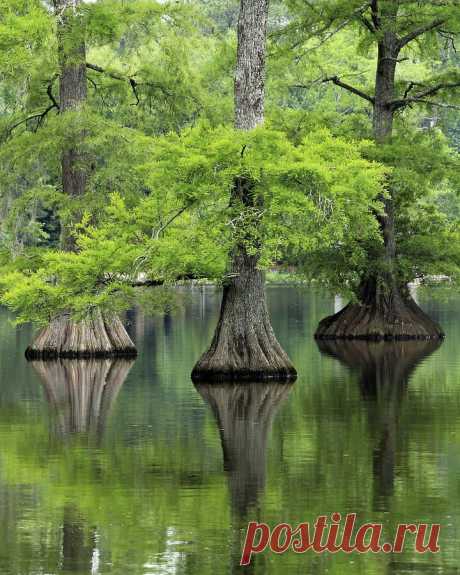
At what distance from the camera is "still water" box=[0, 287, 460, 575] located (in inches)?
393

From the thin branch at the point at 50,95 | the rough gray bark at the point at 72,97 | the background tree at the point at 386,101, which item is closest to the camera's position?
the rough gray bark at the point at 72,97

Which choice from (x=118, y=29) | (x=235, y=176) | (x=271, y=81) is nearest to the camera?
(x=235, y=176)

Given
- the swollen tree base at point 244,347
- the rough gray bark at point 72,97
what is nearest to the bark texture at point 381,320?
the rough gray bark at point 72,97

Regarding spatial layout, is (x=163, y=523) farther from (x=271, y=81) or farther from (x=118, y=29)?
(x=271, y=81)

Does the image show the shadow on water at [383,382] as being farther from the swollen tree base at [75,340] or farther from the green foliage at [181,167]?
the swollen tree base at [75,340]

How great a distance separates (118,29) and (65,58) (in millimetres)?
1293

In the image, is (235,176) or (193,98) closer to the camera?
(235,176)

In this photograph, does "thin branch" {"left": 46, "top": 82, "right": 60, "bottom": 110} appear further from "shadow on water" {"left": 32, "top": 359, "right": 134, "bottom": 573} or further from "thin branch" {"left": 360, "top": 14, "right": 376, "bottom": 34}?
"thin branch" {"left": 360, "top": 14, "right": 376, "bottom": 34}

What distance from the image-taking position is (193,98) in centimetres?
3011

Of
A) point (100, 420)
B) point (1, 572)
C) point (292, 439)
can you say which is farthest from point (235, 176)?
point (1, 572)

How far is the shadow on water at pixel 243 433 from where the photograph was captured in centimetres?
1174

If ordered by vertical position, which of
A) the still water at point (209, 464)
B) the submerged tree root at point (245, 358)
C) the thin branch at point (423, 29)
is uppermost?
the thin branch at point (423, 29)

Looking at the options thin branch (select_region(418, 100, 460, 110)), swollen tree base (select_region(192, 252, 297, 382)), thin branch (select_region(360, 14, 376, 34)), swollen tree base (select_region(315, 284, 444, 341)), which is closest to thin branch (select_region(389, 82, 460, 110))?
thin branch (select_region(418, 100, 460, 110))

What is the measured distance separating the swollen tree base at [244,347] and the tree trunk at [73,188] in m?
4.46
